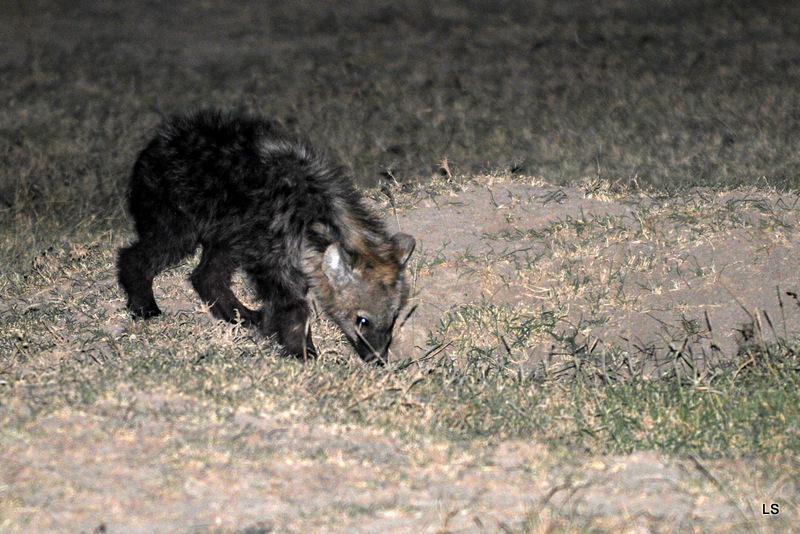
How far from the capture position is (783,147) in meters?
8.98

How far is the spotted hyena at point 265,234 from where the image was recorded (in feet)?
18.5

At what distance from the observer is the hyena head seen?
5625mm

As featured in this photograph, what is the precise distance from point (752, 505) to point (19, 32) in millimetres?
14311

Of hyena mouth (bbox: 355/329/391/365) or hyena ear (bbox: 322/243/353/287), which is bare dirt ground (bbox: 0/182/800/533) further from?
hyena ear (bbox: 322/243/353/287)

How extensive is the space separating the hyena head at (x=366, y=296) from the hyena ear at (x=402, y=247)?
0.26 ft

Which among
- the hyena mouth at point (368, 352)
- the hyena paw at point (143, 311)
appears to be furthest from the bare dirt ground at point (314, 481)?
the hyena paw at point (143, 311)

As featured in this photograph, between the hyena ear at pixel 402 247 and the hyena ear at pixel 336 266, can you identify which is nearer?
the hyena ear at pixel 336 266

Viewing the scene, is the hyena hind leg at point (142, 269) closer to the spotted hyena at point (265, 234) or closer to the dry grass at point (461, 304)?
the spotted hyena at point (265, 234)

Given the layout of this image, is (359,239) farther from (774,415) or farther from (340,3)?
(340,3)

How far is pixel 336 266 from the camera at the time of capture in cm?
557

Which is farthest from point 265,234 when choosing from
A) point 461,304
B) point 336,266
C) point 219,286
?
point 461,304

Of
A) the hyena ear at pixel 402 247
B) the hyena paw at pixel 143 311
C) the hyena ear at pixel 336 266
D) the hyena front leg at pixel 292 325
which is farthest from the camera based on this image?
the hyena paw at pixel 143 311

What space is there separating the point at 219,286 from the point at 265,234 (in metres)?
0.71

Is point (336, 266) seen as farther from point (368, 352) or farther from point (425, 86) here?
point (425, 86)
